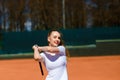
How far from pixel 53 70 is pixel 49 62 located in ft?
0.27

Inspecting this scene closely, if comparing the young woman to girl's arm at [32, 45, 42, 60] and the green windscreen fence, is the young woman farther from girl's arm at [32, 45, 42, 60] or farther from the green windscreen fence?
the green windscreen fence

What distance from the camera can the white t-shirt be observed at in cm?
346

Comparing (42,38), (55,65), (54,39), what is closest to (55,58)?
(55,65)

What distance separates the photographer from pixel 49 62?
3.47 metres

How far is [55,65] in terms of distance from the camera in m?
3.45

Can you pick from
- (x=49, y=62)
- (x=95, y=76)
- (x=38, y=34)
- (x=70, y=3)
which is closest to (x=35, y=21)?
(x=70, y=3)

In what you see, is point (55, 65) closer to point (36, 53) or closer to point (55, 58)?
point (55, 58)

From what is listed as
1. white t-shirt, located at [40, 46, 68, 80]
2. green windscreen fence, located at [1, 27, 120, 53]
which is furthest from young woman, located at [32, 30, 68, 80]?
green windscreen fence, located at [1, 27, 120, 53]

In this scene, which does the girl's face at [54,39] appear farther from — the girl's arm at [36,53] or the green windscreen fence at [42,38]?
the green windscreen fence at [42,38]

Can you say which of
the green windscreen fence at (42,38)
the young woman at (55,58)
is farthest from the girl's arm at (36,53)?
the green windscreen fence at (42,38)

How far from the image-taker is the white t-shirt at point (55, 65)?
346 cm

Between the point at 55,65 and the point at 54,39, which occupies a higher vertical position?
the point at 54,39

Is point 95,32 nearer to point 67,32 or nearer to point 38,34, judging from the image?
point 67,32

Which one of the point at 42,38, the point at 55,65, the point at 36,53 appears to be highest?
the point at 36,53
